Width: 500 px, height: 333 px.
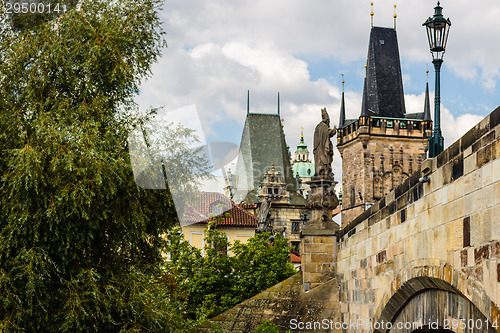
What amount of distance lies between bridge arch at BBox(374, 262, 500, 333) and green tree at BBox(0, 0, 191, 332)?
4.17m

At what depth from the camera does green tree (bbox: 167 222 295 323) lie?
25.2 metres

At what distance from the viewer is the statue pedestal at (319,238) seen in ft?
53.5

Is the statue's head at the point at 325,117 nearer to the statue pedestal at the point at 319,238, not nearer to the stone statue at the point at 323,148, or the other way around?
the stone statue at the point at 323,148

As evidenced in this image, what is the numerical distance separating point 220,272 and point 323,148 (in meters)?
10.4

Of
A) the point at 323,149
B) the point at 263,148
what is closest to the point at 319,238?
the point at 323,149

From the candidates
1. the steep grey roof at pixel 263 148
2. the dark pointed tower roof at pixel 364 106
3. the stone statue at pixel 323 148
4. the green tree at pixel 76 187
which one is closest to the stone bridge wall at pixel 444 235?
the green tree at pixel 76 187

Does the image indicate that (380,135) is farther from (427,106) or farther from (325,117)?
(325,117)

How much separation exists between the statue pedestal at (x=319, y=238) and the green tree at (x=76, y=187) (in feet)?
12.3

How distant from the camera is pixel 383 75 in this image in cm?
8919

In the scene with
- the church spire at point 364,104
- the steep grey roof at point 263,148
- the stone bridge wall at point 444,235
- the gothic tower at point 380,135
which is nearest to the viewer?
the stone bridge wall at point 444,235

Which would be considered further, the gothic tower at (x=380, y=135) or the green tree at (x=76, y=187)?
the gothic tower at (x=380, y=135)

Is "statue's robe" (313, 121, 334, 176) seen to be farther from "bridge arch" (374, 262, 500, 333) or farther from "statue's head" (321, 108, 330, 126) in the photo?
"bridge arch" (374, 262, 500, 333)

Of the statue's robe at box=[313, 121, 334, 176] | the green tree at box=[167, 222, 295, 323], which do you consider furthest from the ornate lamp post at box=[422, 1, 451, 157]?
the green tree at box=[167, 222, 295, 323]

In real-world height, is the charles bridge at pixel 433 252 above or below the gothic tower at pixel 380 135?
below
